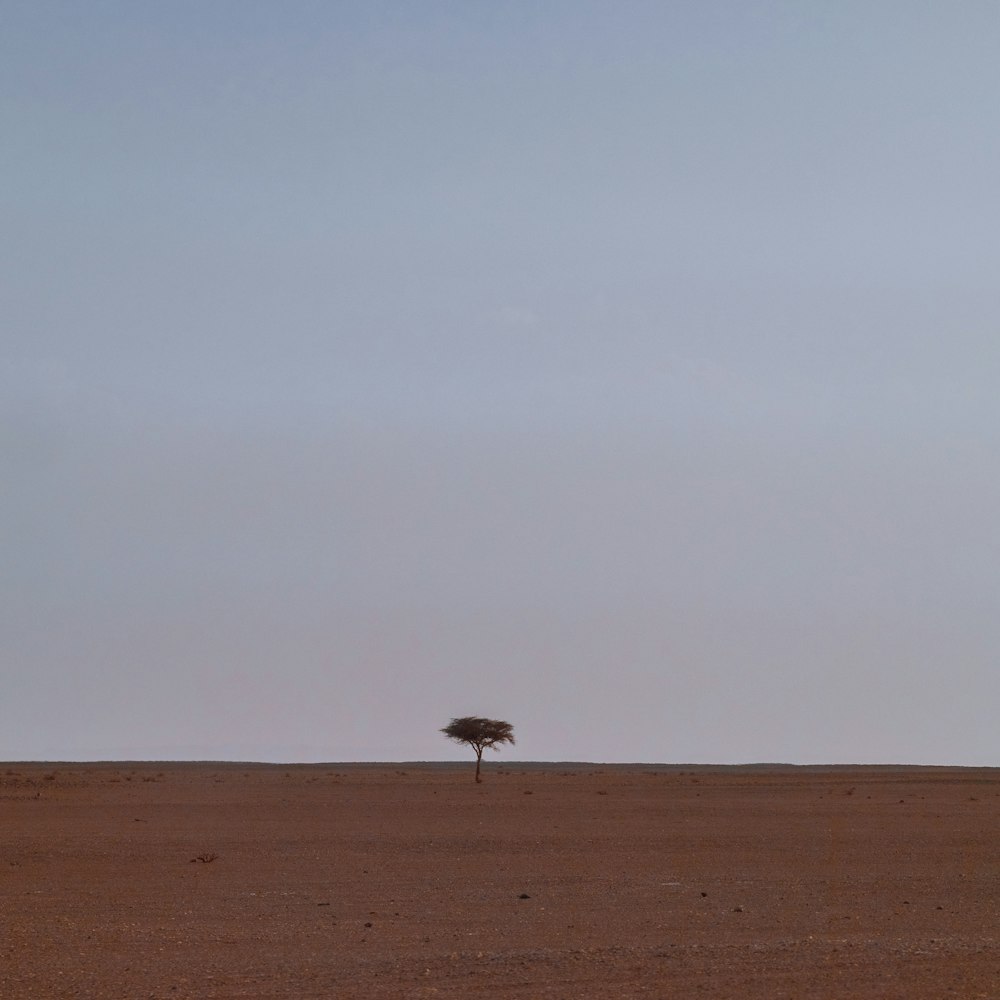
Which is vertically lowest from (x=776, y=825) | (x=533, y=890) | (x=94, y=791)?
(x=533, y=890)

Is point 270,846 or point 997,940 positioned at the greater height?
point 270,846

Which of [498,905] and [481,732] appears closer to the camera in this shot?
[498,905]

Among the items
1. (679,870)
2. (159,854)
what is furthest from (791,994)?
(159,854)

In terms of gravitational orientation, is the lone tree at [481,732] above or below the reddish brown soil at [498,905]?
above

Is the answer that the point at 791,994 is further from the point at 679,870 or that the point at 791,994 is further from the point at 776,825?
the point at 776,825

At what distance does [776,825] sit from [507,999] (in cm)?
2954

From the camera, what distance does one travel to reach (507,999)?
12344 mm

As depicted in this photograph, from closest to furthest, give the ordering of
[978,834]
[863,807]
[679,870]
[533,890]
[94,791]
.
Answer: [533,890] → [679,870] → [978,834] → [863,807] → [94,791]

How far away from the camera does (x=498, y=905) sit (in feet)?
67.3

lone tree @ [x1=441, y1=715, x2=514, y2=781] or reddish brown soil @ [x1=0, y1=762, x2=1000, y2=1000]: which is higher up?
lone tree @ [x1=441, y1=715, x2=514, y2=781]

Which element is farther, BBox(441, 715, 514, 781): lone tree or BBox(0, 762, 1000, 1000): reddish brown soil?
BBox(441, 715, 514, 781): lone tree

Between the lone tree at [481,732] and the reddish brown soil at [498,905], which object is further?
the lone tree at [481,732]

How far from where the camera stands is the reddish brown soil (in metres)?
13.4

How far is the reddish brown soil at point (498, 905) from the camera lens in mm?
13430
